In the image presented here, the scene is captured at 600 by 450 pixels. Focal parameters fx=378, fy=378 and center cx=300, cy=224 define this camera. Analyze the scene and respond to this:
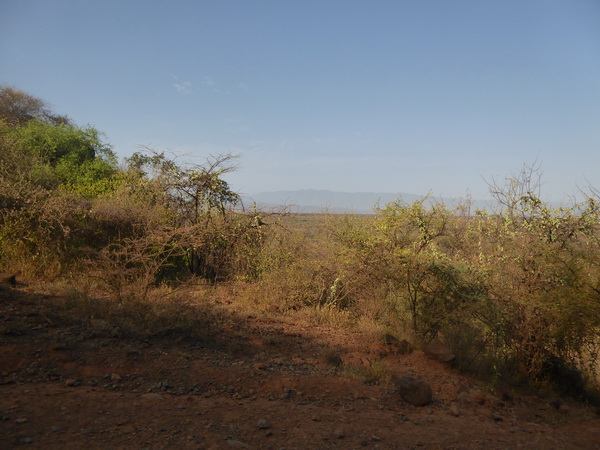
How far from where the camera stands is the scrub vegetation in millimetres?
5652

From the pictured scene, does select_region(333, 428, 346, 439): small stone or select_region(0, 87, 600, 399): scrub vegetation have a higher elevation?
select_region(0, 87, 600, 399): scrub vegetation

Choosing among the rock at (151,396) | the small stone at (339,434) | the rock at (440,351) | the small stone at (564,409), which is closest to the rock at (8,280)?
the rock at (151,396)

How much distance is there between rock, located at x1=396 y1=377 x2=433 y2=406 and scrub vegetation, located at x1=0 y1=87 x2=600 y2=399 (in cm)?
146

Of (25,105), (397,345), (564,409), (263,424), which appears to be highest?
(25,105)

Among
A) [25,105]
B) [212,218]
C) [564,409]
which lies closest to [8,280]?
[212,218]

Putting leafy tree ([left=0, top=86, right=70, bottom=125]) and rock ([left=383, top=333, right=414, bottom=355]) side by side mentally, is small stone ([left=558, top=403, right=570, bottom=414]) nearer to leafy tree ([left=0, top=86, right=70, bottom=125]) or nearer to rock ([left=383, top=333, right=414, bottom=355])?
rock ([left=383, top=333, right=414, bottom=355])

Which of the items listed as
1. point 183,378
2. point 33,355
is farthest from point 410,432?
point 33,355

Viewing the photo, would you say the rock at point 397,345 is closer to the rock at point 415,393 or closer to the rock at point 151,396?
the rock at point 415,393

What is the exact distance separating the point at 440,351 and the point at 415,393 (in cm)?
158

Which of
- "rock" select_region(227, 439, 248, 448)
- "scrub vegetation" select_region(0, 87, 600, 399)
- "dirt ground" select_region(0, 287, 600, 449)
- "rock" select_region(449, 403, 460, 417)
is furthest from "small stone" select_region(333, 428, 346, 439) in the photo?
"scrub vegetation" select_region(0, 87, 600, 399)

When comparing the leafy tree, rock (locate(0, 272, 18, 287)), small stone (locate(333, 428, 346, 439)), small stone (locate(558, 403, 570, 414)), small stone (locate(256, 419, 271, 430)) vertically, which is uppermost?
the leafy tree

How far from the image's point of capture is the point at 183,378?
4.39 m

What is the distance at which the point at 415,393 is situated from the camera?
183 inches

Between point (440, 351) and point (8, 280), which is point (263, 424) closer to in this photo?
point (440, 351)
